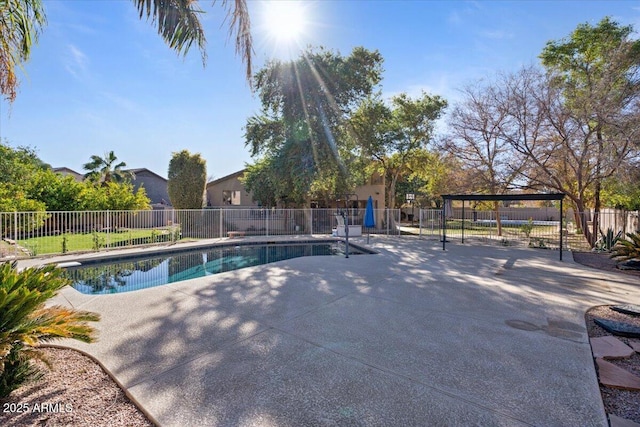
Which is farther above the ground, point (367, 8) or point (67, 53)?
point (367, 8)

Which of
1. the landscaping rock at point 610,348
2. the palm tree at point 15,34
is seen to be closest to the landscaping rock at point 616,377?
the landscaping rock at point 610,348

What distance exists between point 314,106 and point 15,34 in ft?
45.2

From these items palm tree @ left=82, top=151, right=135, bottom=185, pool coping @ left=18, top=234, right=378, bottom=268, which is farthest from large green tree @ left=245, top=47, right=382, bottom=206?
palm tree @ left=82, top=151, right=135, bottom=185

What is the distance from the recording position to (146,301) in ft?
16.6

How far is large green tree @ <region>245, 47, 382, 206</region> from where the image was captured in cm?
1648

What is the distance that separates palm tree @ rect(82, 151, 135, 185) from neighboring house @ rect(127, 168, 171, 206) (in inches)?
113

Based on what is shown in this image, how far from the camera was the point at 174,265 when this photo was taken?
10.4m

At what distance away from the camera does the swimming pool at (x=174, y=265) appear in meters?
7.78

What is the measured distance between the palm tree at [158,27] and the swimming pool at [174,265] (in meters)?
4.79

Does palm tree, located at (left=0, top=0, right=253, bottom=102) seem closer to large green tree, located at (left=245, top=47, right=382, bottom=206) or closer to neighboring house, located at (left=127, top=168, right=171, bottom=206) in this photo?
large green tree, located at (left=245, top=47, right=382, bottom=206)

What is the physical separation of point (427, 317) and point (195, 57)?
5136 mm

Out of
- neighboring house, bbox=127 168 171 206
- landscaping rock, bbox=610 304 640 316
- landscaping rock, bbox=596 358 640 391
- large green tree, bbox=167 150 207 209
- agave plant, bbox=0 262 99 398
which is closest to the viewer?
agave plant, bbox=0 262 99 398

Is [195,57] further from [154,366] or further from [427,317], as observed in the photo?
[427,317]

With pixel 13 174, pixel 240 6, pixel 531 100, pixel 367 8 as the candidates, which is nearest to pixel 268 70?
pixel 367 8
